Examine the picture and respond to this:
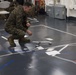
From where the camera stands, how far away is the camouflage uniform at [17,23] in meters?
5.22

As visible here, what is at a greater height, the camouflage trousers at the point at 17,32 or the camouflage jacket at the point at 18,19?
the camouflage jacket at the point at 18,19

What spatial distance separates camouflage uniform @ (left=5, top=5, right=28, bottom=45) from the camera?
522 centimetres

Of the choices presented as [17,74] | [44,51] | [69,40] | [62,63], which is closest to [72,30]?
[69,40]

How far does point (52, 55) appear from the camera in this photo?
16.1 ft

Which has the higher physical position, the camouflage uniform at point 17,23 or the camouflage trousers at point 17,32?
the camouflage uniform at point 17,23

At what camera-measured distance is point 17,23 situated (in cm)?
527

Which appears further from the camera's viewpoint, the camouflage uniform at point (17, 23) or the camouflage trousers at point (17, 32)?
the camouflage trousers at point (17, 32)

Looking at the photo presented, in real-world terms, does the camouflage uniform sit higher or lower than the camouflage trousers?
higher

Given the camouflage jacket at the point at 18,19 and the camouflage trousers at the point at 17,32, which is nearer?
the camouflage jacket at the point at 18,19

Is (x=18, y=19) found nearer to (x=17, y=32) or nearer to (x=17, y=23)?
(x=17, y=23)

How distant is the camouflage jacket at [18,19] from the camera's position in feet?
17.1

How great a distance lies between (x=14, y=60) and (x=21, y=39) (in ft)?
4.22

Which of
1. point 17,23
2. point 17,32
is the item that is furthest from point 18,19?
point 17,32

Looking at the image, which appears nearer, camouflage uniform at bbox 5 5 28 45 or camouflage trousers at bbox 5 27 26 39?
camouflage uniform at bbox 5 5 28 45
